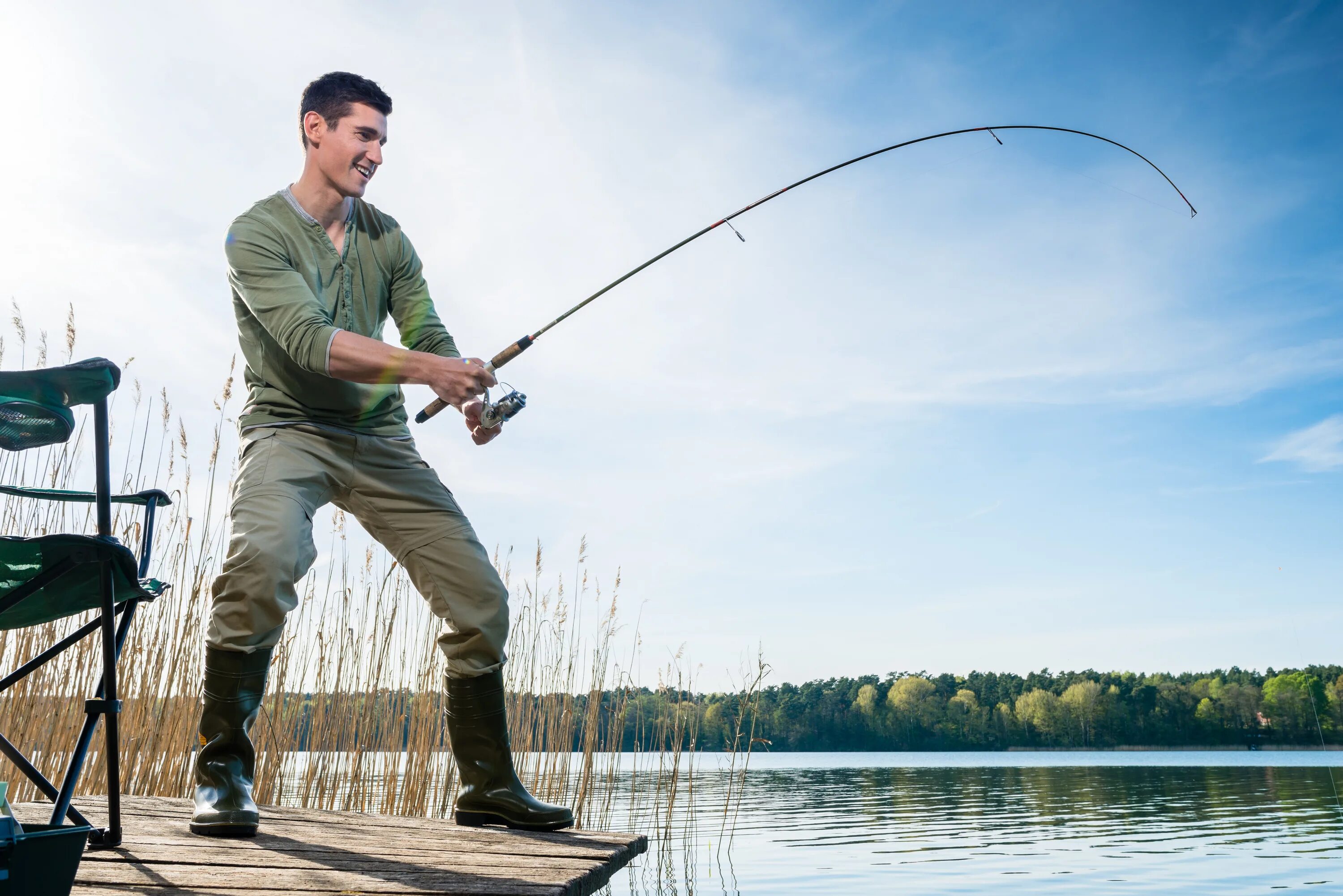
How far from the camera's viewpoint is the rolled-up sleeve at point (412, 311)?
2.34m

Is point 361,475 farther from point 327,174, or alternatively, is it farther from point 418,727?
point 418,727

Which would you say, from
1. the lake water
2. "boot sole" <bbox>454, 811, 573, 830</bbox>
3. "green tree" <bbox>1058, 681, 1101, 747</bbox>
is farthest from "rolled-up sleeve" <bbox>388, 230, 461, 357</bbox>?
"green tree" <bbox>1058, 681, 1101, 747</bbox>

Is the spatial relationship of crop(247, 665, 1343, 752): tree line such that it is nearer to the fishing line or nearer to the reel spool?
the fishing line

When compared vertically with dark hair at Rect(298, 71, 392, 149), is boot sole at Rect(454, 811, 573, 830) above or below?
below

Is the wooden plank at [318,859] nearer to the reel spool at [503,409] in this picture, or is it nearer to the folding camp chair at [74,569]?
the folding camp chair at [74,569]

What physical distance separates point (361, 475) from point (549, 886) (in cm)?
104

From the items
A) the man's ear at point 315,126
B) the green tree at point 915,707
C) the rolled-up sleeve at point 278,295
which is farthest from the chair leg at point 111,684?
the green tree at point 915,707

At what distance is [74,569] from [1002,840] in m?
7.83

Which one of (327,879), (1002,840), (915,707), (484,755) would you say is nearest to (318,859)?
(327,879)

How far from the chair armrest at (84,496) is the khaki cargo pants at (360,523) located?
6.1 inches

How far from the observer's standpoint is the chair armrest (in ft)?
5.74

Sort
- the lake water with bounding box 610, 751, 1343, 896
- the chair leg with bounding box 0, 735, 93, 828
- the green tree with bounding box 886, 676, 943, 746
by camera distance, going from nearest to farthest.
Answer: the chair leg with bounding box 0, 735, 93, 828 < the lake water with bounding box 610, 751, 1343, 896 < the green tree with bounding box 886, 676, 943, 746

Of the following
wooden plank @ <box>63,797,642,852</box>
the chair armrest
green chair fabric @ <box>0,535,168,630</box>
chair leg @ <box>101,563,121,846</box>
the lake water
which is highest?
the chair armrest

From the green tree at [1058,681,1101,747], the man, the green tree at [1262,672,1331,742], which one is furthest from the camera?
the green tree at [1058,681,1101,747]
